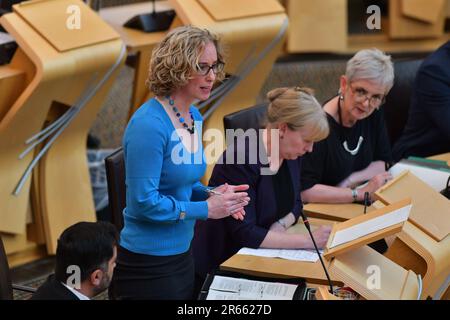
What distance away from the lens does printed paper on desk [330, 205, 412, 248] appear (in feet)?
6.79

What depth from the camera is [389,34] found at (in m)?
6.68

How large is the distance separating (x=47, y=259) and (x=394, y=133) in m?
1.79

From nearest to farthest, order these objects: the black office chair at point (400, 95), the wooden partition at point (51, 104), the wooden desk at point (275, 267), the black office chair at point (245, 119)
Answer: the wooden desk at point (275, 267) → the black office chair at point (245, 119) → the wooden partition at point (51, 104) → the black office chair at point (400, 95)

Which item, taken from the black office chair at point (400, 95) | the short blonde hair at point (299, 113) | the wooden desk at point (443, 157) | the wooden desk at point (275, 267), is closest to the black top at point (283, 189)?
the short blonde hair at point (299, 113)

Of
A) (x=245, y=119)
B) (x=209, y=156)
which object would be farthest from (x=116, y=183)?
(x=209, y=156)

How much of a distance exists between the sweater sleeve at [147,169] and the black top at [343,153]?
99 centimetres

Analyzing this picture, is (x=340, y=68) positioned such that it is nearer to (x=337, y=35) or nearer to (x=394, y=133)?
(x=337, y=35)

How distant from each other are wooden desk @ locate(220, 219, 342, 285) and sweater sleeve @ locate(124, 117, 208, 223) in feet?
0.89

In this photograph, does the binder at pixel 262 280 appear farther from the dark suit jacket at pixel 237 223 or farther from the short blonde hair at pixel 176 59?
the short blonde hair at pixel 176 59

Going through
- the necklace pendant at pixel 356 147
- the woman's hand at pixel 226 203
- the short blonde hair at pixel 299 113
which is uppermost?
the short blonde hair at pixel 299 113

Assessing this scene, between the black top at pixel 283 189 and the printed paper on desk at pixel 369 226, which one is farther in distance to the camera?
the black top at pixel 283 189

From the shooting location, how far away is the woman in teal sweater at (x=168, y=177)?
7.07 ft

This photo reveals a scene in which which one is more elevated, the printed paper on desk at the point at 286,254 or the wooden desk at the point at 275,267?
the wooden desk at the point at 275,267
